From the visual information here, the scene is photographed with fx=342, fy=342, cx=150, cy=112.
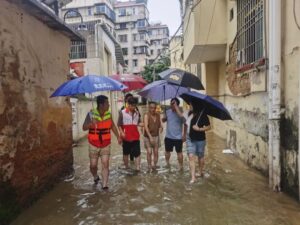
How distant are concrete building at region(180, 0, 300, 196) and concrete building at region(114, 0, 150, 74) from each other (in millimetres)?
51256

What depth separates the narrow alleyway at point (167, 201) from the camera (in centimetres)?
495

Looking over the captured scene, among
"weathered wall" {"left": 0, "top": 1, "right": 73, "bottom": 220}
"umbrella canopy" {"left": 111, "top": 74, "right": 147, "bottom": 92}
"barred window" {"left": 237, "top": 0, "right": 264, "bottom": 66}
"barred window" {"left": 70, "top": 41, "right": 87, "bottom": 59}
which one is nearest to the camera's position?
"weathered wall" {"left": 0, "top": 1, "right": 73, "bottom": 220}

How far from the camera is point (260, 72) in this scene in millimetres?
7152

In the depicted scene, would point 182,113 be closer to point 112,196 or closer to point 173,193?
point 173,193

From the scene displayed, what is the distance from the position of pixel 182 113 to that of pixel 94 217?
10.9 feet

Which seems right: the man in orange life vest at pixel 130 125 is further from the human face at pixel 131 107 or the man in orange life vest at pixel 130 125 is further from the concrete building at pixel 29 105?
the concrete building at pixel 29 105

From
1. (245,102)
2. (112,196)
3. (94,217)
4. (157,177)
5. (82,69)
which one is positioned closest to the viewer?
(94,217)

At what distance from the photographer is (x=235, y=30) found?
9.68 meters

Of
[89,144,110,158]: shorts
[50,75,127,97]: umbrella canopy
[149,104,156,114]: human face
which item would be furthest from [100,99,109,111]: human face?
[149,104,156,114]: human face

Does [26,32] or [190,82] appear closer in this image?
[26,32]

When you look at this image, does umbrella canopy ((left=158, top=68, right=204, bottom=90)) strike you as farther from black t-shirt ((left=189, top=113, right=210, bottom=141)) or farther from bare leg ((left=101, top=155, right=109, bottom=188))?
bare leg ((left=101, top=155, right=109, bottom=188))

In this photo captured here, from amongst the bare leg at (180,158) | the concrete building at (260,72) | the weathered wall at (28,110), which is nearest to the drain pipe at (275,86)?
the concrete building at (260,72)

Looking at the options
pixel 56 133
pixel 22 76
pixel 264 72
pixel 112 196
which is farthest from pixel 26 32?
pixel 264 72

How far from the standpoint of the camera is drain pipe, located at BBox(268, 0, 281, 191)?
5.81 meters
